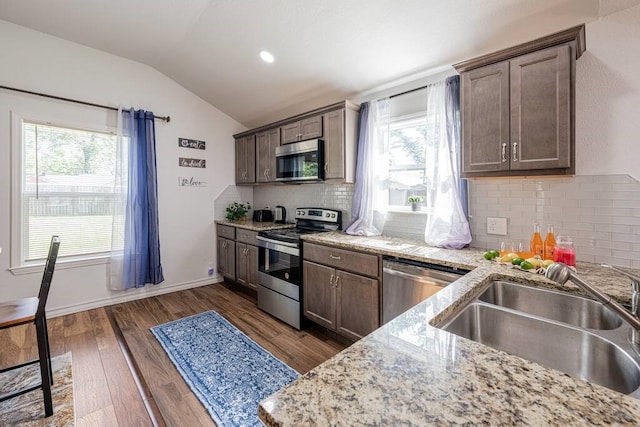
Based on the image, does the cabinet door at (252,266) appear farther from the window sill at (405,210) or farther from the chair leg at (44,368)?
the chair leg at (44,368)

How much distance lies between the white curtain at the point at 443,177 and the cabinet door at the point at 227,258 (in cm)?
259

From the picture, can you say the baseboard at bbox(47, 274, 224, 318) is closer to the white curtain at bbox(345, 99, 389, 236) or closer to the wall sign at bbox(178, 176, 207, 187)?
the wall sign at bbox(178, 176, 207, 187)

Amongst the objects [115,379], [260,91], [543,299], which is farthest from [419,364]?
[260,91]

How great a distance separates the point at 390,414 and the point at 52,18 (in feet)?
13.6

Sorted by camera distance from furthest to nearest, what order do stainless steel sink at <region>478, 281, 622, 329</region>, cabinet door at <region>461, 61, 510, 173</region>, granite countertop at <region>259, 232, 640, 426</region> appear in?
cabinet door at <region>461, 61, 510, 173</region>
stainless steel sink at <region>478, 281, 622, 329</region>
granite countertop at <region>259, 232, 640, 426</region>

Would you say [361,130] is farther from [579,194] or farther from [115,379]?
[115,379]

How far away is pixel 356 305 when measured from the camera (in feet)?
7.72

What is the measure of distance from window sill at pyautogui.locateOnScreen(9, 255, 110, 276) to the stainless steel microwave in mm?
2284

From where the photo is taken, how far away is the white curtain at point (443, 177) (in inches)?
89.1

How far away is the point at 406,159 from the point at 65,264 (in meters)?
3.83

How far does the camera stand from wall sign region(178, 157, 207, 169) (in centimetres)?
392

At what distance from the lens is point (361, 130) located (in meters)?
2.89

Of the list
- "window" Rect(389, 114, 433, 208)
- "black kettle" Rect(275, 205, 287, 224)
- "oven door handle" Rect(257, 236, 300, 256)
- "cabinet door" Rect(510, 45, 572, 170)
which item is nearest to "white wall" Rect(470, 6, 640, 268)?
"cabinet door" Rect(510, 45, 572, 170)

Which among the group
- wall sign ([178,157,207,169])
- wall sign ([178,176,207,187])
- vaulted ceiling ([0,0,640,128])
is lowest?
wall sign ([178,176,207,187])
